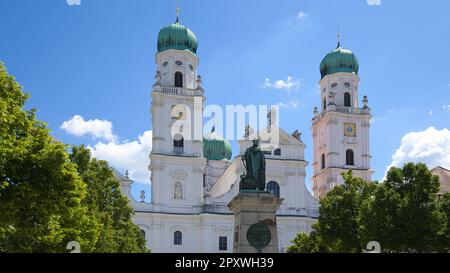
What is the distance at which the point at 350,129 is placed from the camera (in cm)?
7581

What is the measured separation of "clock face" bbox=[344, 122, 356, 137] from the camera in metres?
75.7

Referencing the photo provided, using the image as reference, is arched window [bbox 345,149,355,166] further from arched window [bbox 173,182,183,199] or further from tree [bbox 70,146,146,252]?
tree [bbox 70,146,146,252]

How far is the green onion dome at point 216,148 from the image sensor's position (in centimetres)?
8525

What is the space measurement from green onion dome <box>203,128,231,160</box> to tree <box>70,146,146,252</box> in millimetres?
42849

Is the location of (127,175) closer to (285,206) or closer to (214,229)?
(214,229)

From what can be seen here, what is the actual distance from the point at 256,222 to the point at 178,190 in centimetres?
4487

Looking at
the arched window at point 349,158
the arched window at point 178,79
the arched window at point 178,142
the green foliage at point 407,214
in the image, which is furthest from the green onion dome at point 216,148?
the green foliage at point 407,214

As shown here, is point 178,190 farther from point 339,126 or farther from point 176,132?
point 339,126

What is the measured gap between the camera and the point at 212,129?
87.9 meters

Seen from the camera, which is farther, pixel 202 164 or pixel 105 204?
pixel 202 164

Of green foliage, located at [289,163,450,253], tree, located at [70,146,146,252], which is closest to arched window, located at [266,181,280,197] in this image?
tree, located at [70,146,146,252]

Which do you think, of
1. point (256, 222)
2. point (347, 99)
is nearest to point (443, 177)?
point (347, 99)

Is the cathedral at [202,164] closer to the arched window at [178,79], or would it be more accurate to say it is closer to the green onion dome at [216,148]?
Answer: the arched window at [178,79]

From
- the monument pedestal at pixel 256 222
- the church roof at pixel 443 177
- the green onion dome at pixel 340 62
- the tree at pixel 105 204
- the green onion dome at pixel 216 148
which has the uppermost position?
the green onion dome at pixel 340 62
